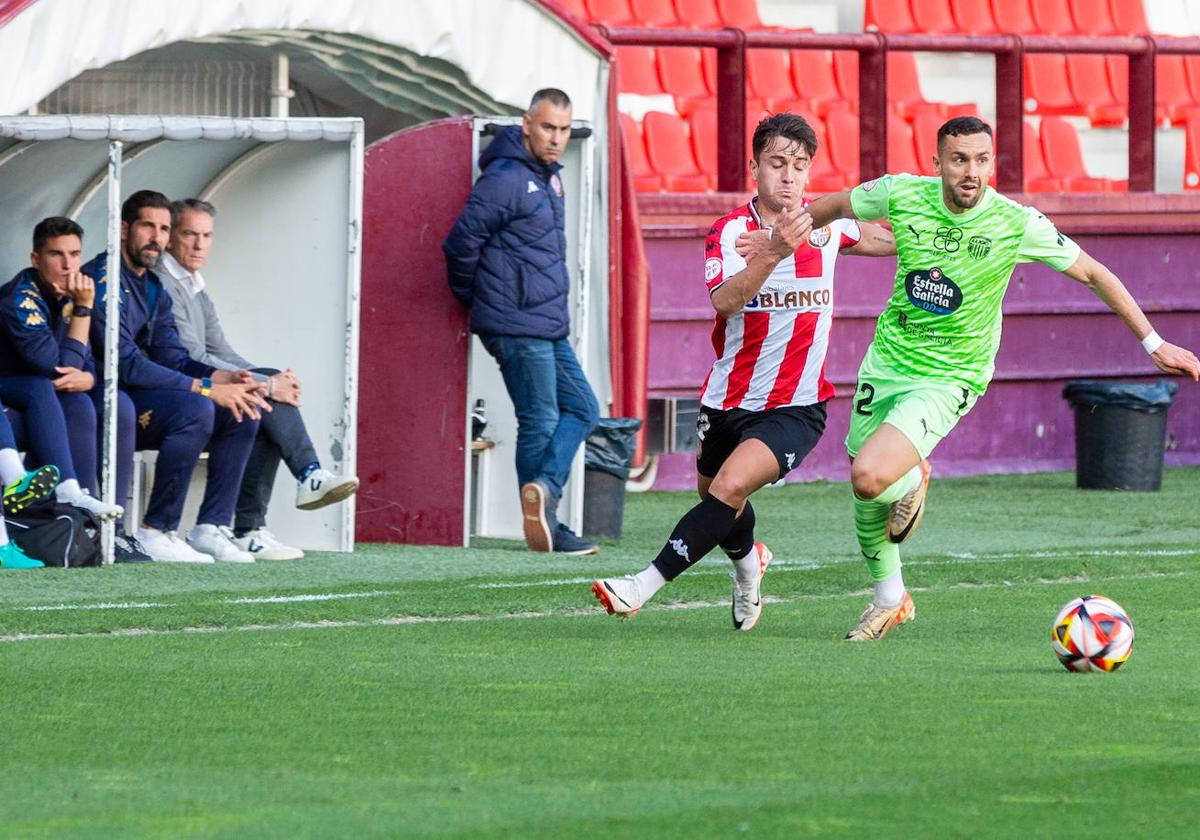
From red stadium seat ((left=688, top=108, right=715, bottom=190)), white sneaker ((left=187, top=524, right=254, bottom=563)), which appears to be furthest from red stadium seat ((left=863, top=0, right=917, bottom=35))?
white sneaker ((left=187, top=524, right=254, bottom=563))

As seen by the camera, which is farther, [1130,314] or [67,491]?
[67,491]

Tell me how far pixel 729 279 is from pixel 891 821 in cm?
341

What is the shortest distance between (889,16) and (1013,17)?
151 centimetres

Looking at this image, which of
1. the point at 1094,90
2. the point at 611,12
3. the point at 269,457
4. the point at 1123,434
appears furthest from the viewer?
the point at 1094,90

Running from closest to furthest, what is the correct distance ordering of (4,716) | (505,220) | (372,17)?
(4,716) < (505,220) < (372,17)

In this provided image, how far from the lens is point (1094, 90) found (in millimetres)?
21750

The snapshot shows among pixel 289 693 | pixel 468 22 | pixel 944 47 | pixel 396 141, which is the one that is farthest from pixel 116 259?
pixel 944 47

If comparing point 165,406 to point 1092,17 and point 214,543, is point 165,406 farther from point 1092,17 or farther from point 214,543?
point 1092,17

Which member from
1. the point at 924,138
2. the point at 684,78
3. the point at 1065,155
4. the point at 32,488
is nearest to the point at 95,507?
the point at 32,488

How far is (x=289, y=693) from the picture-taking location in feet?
21.1

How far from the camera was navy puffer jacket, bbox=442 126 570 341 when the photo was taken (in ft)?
36.7

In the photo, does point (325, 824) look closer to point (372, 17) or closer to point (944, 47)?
point (372, 17)

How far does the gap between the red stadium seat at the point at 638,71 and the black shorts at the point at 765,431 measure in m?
10.5

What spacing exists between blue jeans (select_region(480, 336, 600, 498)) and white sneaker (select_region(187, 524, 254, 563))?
4.85 ft
